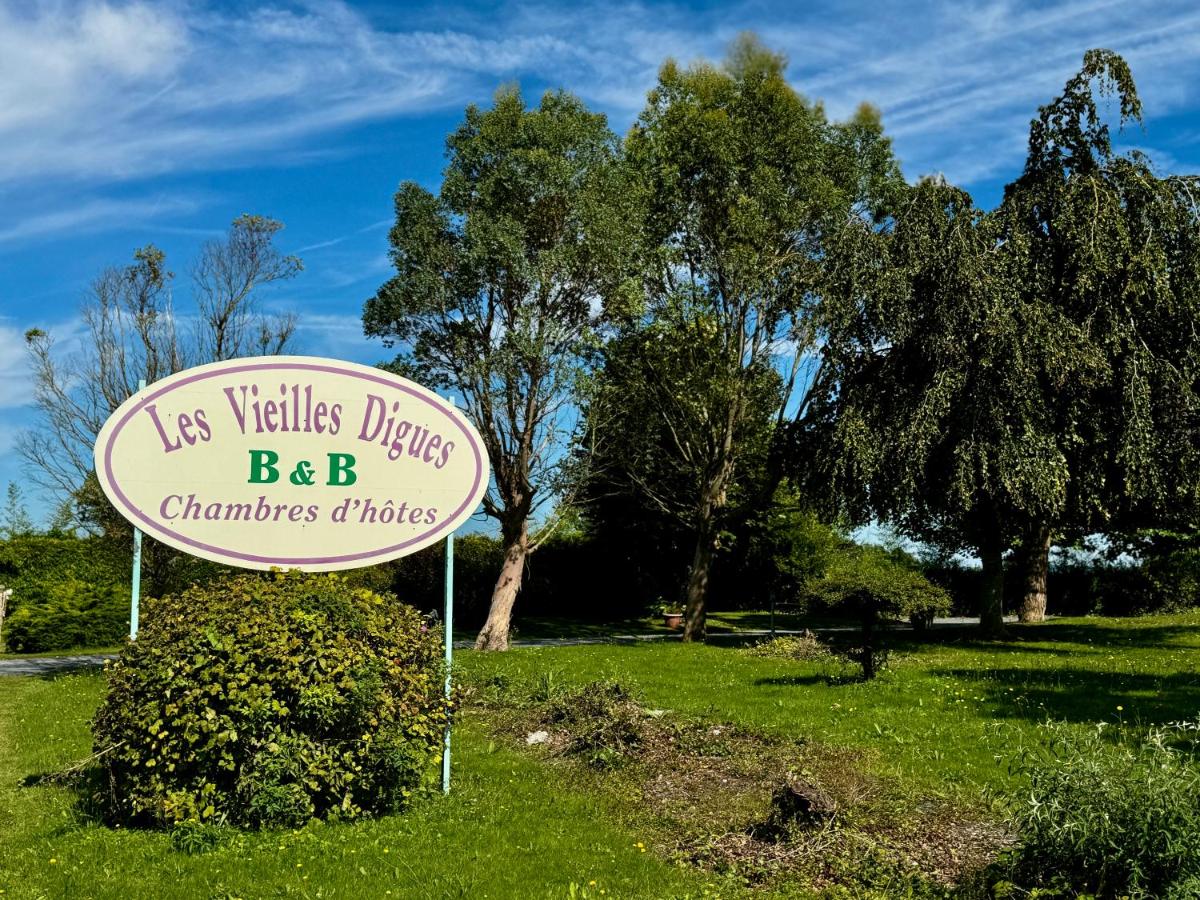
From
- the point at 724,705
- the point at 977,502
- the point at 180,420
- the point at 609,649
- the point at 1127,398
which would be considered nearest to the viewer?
the point at 180,420

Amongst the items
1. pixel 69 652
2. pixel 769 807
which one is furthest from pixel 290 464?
pixel 69 652

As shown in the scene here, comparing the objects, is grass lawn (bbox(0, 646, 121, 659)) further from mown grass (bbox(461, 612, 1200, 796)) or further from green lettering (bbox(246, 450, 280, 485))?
green lettering (bbox(246, 450, 280, 485))

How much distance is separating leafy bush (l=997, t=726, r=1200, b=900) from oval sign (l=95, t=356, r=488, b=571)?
16.2ft

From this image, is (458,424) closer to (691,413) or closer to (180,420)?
(180,420)

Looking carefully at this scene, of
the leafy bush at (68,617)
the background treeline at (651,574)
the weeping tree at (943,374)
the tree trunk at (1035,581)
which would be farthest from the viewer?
the tree trunk at (1035,581)

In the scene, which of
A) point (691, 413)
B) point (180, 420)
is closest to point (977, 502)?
point (691, 413)

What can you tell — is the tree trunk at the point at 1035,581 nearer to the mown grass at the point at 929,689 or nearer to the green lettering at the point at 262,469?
the mown grass at the point at 929,689

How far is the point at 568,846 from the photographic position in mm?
6492

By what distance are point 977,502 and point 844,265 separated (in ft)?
17.5

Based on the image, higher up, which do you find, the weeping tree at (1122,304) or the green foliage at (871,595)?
the weeping tree at (1122,304)

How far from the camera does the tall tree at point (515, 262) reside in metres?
20.8

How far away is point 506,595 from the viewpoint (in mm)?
22531

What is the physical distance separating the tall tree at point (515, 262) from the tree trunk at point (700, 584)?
414 cm

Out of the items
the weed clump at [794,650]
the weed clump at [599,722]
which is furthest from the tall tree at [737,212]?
the weed clump at [599,722]
